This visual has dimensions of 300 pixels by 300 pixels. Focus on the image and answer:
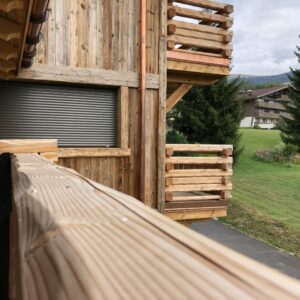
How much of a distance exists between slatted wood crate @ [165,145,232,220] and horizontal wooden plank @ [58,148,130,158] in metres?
0.95

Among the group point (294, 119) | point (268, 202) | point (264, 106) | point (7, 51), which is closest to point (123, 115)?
point (7, 51)

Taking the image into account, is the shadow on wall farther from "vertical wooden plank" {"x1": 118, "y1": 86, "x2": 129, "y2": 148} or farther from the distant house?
the distant house

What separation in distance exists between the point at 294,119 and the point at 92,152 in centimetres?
A: 2916

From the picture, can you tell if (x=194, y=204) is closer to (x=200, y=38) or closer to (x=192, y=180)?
(x=192, y=180)

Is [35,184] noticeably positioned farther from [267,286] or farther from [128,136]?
[128,136]


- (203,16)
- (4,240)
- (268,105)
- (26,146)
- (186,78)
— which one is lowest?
(4,240)

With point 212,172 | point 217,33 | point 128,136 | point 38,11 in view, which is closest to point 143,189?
point 128,136

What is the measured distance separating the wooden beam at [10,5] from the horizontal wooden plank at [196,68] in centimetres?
500

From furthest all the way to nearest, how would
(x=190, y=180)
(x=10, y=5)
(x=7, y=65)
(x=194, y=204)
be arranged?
(x=194, y=204) < (x=190, y=180) < (x=7, y=65) < (x=10, y=5)

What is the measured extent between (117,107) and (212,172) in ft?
7.27

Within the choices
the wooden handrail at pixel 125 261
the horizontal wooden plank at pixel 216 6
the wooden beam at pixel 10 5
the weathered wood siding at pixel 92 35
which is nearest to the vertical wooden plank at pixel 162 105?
the weathered wood siding at pixel 92 35

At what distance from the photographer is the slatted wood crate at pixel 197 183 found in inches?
297

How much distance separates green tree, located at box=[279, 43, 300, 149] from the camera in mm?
31688

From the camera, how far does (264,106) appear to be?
250 feet
